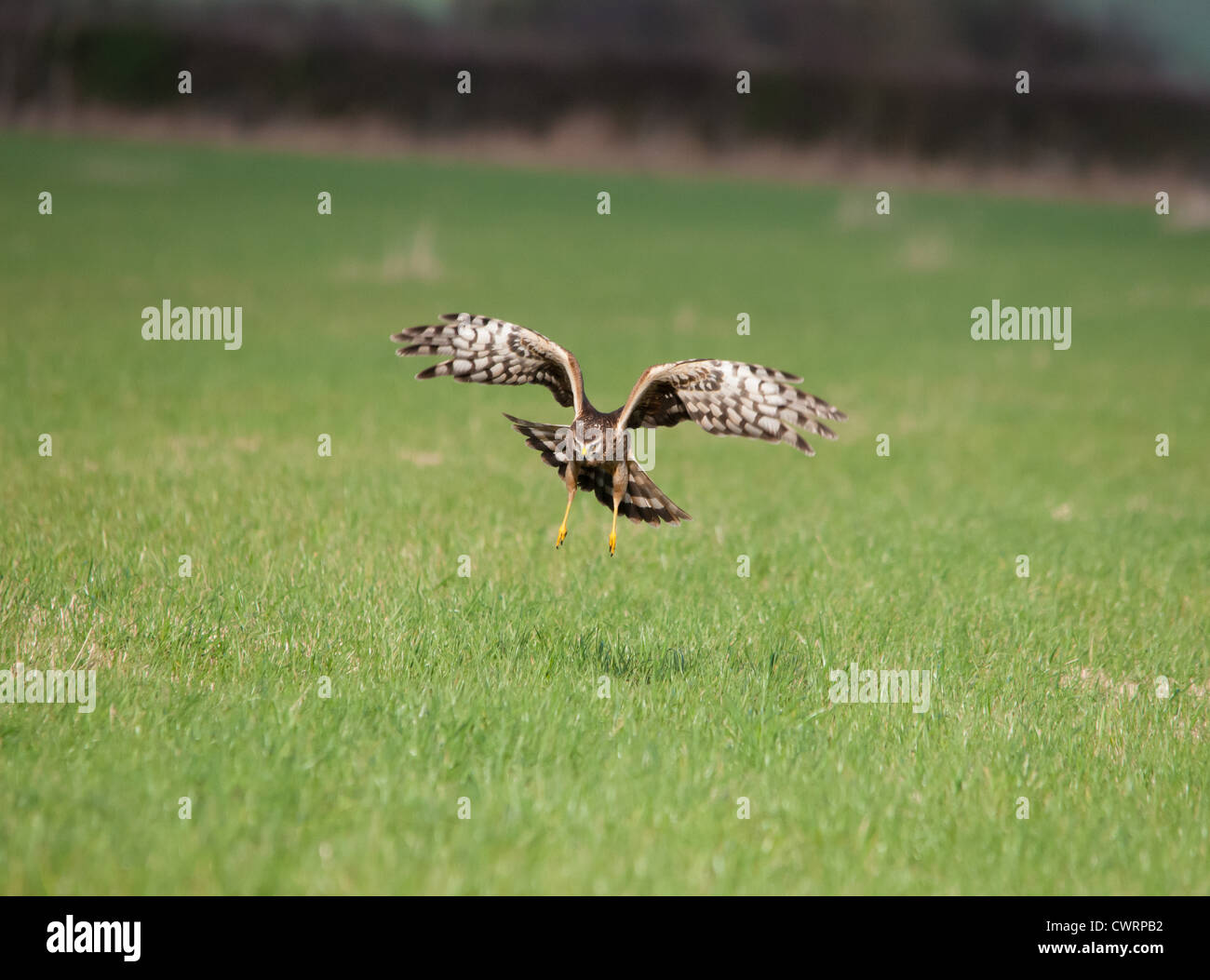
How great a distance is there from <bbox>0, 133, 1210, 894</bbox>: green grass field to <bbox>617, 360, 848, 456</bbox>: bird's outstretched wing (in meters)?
1.54

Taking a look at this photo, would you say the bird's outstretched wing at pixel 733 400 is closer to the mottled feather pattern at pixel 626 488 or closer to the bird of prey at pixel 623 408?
the bird of prey at pixel 623 408

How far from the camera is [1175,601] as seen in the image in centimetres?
1008

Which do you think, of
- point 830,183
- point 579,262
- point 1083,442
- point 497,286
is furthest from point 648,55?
point 1083,442

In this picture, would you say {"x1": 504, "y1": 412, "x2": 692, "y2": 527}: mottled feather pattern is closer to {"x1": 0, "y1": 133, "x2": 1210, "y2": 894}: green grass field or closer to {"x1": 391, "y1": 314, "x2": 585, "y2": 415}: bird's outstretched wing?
{"x1": 391, "y1": 314, "x2": 585, "y2": 415}: bird's outstretched wing

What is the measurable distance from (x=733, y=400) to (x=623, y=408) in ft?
2.03

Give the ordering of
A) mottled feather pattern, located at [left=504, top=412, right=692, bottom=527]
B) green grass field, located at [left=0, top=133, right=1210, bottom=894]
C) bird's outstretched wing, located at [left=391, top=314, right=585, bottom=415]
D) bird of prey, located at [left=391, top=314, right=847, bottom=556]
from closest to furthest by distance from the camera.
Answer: green grass field, located at [left=0, top=133, right=1210, bottom=894]
bird of prey, located at [left=391, top=314, right=847, bottom=556]
mottled feather pattern, located at [left=504, top=412, right=692, bottom=527]
bird's outstretched wing, located at [left=391, top=314, right=585, bottom=415]

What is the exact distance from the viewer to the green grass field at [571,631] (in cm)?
562

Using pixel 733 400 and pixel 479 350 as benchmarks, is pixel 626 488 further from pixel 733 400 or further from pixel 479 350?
pixel 479 350

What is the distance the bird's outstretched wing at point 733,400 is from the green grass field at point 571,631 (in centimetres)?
154

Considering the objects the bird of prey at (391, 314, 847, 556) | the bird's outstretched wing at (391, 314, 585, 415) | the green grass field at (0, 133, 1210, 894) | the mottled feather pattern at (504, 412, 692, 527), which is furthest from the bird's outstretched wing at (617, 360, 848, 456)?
the green grass field at (0, 133, 1210, 894)

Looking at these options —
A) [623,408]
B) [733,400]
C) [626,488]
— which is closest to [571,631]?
[626,488]

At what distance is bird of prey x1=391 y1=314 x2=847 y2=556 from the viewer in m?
6.64

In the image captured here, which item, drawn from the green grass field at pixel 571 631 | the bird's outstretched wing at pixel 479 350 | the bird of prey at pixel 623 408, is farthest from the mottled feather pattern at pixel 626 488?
the green grass field at pixel 571 631

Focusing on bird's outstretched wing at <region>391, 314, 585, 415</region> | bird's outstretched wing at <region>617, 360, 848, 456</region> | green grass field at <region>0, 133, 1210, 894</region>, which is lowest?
green grass field at <region>0, 133, 1210, 894</region>
